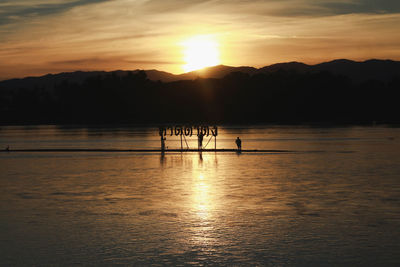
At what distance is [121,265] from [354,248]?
7733 mm

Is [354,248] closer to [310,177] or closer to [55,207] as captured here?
[55,207]

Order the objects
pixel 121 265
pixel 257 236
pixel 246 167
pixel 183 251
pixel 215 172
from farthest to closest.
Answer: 1. pixel 246 167
2. pixel 215 172
3. pixel 257 236
4. pixel 183 251
5. pixel 121 265

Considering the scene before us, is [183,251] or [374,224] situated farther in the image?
[374,224]

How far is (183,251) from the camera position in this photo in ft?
55.6

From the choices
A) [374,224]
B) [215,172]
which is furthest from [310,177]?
[374,224]

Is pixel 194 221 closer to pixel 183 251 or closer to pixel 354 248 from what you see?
pixel 183 251

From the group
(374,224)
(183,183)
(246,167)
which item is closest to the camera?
(374,224)

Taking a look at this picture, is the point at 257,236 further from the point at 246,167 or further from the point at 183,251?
the point at 246,167

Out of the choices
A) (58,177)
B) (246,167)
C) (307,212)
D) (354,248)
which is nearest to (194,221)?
(307,212)

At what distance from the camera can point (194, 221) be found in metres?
21.5

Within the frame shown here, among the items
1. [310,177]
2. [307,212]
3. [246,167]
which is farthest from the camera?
[246,167]

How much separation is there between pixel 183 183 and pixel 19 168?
19104 millimetres

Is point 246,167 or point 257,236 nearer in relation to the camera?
point 257,236

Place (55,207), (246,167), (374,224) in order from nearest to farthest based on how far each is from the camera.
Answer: (374,224)
(55,207)
(246,167)
